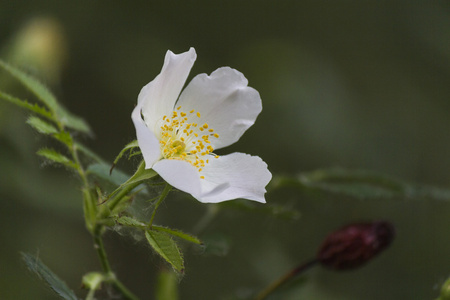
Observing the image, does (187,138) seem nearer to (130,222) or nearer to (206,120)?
(206,120)

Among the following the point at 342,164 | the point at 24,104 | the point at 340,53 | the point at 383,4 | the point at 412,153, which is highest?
the point at 383,4

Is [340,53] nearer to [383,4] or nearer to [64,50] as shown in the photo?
[383,4]

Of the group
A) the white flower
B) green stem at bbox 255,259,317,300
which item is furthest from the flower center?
green stem at bbox 255,259,317,300

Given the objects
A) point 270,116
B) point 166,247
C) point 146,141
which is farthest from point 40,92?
Result: point 270,116

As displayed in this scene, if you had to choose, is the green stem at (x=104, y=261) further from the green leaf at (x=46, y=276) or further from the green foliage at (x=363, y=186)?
the green foliage at (x=363, y=186)

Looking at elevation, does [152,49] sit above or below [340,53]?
below

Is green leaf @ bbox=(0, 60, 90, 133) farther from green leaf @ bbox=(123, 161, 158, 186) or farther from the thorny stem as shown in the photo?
green leaf @ bbox=(123, 161, 158, 186)

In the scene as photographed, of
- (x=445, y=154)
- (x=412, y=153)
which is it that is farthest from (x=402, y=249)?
(x=445, y=154)
